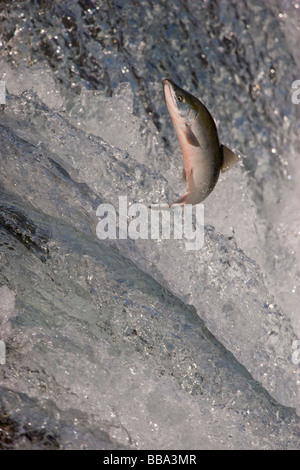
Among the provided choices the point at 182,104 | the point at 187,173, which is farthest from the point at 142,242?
the point at 182,104

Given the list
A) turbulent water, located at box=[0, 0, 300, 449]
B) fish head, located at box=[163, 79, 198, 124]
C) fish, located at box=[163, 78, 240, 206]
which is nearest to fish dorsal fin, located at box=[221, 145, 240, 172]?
fish, located at box=[163, 78, 240, 206]

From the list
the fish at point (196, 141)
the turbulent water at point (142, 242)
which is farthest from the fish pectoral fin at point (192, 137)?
the turbulent water at point (142, 242)

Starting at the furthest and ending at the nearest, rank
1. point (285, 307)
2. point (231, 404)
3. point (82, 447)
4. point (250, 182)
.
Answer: point (250, 182)
point (285, 307)
point (231, 404)
point (82, 447)

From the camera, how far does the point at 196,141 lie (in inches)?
57.0

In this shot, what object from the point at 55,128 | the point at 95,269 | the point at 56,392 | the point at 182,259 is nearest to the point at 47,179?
the point at 55,128

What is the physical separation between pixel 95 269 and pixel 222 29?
1.02 metres

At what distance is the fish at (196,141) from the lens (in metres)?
1.43

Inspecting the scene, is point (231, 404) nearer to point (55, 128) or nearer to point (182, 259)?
point (182, 259)

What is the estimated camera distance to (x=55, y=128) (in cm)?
168

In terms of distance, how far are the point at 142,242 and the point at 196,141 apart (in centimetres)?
35

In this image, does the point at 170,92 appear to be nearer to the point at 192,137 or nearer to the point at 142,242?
the point at 192,137

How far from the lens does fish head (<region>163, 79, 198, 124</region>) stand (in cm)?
143

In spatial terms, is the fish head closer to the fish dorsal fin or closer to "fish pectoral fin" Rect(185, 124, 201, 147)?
"fish pectoral fin" Rect(185, 124, 201, 147)

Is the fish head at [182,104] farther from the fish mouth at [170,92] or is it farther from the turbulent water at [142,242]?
the turbulent water at [142,242]
